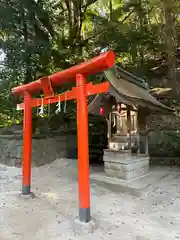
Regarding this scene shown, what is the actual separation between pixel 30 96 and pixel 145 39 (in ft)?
18.4

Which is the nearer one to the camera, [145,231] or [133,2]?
[145,231]

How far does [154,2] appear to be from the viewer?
6.38 m

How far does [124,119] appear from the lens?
5.88 meters

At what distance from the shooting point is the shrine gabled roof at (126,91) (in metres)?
4.77

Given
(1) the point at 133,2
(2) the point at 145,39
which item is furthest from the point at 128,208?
(1) the point at 133,2

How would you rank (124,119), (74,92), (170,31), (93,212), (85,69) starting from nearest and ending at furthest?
(85,69) → (74,92) → (93,212) → (124,119) → (170,31)

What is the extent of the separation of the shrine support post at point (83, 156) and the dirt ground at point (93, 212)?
11.4 inches

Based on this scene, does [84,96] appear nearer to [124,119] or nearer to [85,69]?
[85,69]

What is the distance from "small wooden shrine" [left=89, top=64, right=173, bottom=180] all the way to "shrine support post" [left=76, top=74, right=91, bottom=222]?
1.57m

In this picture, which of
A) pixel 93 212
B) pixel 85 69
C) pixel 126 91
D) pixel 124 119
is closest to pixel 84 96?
pixel 85 69

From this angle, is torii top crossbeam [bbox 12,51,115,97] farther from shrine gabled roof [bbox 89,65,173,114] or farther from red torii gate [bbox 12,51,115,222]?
shrine gabled roof [bbox 89,65,173,114]

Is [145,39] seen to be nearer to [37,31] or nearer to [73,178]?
[37,31]

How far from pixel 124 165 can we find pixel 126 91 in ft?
5.28

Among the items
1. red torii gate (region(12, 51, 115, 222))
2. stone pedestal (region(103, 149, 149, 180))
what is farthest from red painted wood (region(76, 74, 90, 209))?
stone pedestal (region(103, 149, 149, 180))
